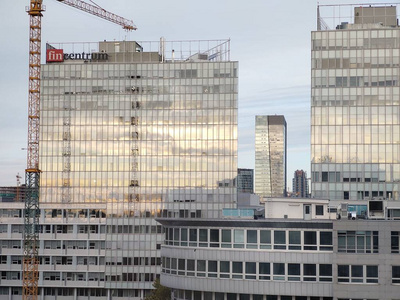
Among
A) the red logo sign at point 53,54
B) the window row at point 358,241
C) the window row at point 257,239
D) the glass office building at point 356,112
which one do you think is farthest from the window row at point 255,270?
the red logo sign at point 53,54

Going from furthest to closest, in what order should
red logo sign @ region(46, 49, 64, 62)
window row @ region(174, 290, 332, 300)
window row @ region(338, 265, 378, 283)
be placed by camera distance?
red logo sign @ region(46, 49, 64, 62) < window row @ region(174, 290, 332, 300) < window row @ region(338, 265, 378, 283)

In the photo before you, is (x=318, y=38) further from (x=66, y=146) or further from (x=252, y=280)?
(x=252, y=280)

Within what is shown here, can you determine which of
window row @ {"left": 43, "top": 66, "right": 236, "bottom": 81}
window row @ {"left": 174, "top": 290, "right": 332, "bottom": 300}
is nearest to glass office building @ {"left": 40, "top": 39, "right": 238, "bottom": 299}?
window row @ {"left": 43, "top": 66, "right": 236, "bottom": 81}

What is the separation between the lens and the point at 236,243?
8231 cm

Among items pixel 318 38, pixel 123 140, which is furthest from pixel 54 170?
pixel 318 38

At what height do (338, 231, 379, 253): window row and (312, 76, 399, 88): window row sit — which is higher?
(312, 76, 399, 88): window row

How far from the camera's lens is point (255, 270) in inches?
3204

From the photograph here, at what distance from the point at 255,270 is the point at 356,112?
2965 inches

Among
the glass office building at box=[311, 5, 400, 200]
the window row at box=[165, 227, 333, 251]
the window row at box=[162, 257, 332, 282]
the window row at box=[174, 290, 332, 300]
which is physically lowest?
the window row at box=[174, 290, 332, 300]

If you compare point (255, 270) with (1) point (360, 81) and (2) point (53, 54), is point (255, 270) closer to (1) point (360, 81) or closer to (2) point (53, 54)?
(1) point (360, 81)

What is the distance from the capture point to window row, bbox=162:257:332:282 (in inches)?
3142

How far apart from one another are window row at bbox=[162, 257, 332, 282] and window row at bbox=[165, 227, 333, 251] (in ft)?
6.13

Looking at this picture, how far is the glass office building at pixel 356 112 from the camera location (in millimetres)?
148375

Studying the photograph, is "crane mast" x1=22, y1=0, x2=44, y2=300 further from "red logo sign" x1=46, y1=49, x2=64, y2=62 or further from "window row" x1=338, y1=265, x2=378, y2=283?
"window row" x1=338, y1=265, x2=378, y2=283
